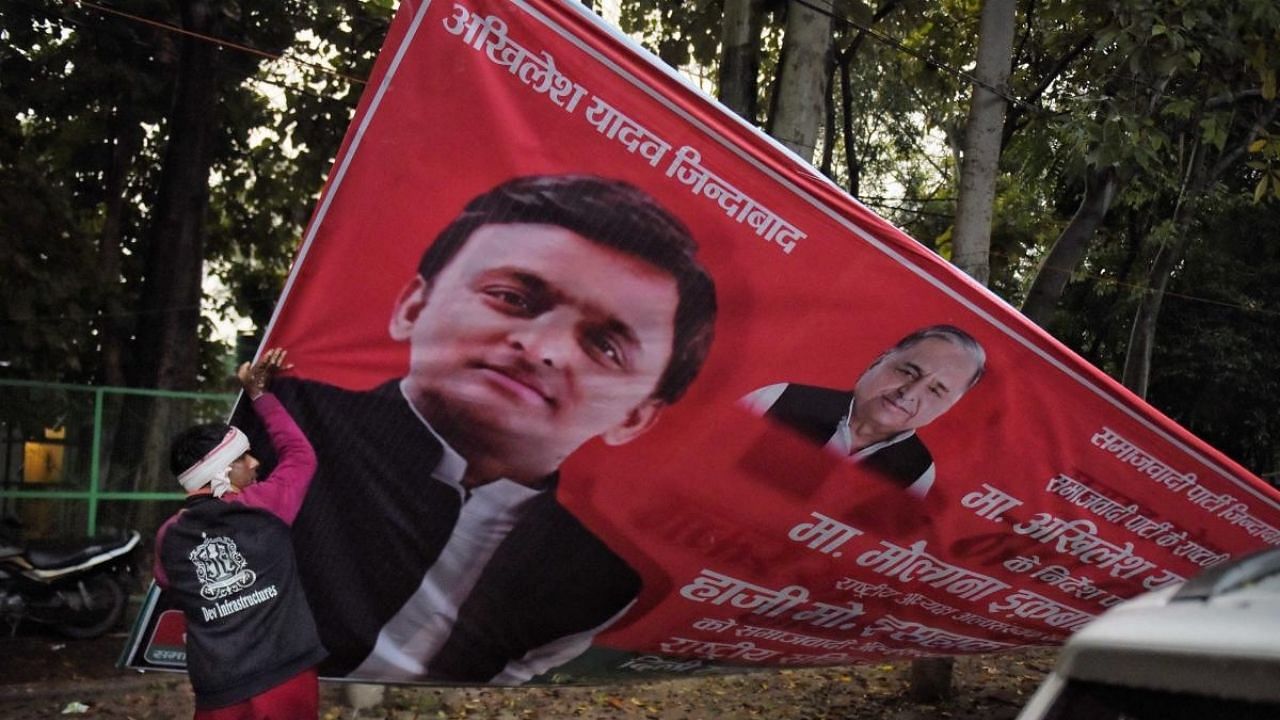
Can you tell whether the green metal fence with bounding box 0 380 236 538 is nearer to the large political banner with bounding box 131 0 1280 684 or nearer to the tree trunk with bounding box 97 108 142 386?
the tree trunk with bounding box 97 108 142 386

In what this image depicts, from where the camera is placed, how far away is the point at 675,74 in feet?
12.7

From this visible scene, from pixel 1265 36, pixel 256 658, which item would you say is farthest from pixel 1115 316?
pixel 256 658

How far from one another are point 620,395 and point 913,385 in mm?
959

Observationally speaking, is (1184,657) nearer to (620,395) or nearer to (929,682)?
(620,395)

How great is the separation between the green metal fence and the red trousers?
6062 mm

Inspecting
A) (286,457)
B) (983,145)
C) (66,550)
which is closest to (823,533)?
(286,457)

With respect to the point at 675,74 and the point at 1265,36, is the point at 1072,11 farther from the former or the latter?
the point at 675,74

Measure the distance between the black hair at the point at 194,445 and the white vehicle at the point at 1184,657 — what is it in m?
2.69

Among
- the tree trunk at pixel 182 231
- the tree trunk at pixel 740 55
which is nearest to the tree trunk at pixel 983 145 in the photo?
the tree trunk at pixel 740 55

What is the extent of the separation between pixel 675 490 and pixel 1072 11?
18.2 ft

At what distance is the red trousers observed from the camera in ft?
12.8

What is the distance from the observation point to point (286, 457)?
4082 millimetres

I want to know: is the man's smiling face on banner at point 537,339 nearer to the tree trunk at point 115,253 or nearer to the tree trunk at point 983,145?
the tree trunk at point 983,145

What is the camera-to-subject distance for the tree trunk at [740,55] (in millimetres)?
7867
